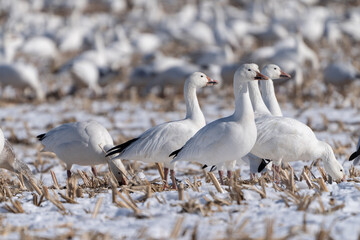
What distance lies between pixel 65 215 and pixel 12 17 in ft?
87.1

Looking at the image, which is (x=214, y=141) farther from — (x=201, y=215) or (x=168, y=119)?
(x=168, y=119)

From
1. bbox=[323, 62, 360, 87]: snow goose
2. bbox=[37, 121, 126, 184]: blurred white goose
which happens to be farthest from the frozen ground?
bbox=[323, 62, 360, 87]: snow goose

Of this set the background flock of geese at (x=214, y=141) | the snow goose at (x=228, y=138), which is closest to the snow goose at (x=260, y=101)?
the background flock of geese at (x=214, y=141)

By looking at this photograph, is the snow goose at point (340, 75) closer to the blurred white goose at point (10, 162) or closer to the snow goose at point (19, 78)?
the snow goose at point (19, 78)

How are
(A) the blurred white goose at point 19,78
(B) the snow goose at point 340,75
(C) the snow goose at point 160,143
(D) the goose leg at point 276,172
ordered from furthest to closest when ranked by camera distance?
(A) the blurred white goose at point 19,78
(B) the snow goose at point 340,75
(D) the goose leg at point 276,172
(C) the snow goose at point 160,143

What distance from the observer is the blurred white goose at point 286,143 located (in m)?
5.23

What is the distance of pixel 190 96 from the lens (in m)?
5.72

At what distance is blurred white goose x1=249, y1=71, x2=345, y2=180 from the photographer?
17.1ft

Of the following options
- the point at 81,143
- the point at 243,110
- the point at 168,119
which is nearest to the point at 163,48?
the point at 168,119

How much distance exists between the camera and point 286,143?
5.25 m

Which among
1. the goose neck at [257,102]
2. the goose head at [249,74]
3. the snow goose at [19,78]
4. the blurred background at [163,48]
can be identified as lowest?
the blurred background at [163,48]

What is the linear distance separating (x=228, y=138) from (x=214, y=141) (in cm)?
13

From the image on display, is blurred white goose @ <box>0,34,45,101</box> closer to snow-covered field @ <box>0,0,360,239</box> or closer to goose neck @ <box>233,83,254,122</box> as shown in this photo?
snow-covered field @ <box>0,0,360,239</box>

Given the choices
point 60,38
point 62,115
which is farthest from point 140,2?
point 62,115
